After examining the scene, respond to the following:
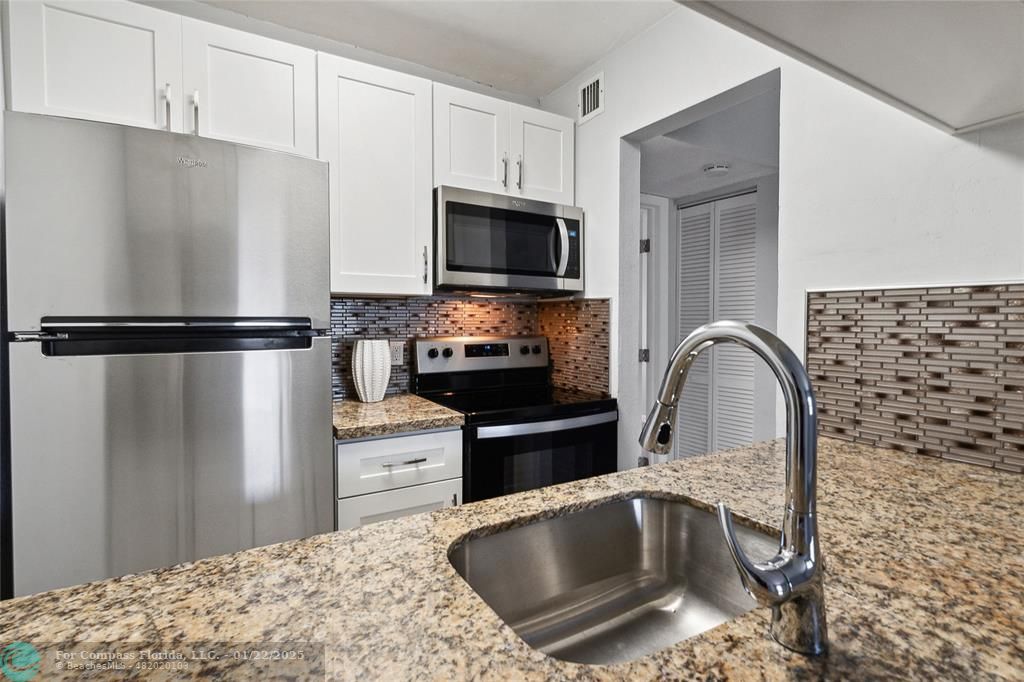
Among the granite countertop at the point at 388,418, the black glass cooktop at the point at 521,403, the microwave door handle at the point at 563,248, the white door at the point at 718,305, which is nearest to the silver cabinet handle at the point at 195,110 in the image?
the granite countertop at the point at 388,418

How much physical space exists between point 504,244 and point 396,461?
3.44 ft

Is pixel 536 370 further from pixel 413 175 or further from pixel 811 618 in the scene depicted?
pixel 811 618

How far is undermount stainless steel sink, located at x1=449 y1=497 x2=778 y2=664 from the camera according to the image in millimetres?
812

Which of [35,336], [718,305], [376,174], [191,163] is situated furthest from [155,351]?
[718,305]

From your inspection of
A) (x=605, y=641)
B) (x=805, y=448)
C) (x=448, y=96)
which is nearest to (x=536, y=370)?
(x=448, y=96)

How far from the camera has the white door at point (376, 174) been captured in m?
1.97

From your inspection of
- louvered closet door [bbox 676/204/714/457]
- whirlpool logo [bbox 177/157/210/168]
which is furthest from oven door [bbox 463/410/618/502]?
louvered closet door [bbox 676/204/714/457]

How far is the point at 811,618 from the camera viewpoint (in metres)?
0.49

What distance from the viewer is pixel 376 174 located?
6.75ft

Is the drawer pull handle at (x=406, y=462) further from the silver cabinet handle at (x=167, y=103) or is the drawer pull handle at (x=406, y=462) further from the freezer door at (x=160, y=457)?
the silver cabinet handle at (x=167, y=103)

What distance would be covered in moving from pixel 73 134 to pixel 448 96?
4.40 ft

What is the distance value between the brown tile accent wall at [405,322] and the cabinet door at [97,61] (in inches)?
38.6

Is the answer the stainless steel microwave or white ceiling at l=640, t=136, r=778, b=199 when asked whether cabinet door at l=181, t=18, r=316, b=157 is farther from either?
white ceiling at l=640, t=136, r=778, b=199

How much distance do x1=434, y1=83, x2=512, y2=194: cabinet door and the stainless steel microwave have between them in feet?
0.36
